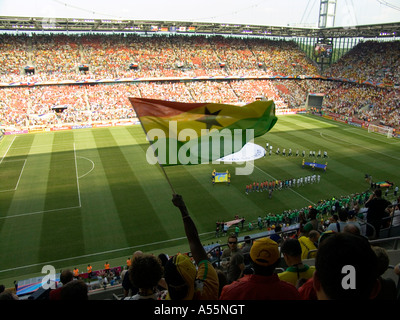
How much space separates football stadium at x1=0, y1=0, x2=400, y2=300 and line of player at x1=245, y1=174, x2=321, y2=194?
0.38 feet

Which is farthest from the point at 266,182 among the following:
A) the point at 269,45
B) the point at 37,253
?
the point at 269,45

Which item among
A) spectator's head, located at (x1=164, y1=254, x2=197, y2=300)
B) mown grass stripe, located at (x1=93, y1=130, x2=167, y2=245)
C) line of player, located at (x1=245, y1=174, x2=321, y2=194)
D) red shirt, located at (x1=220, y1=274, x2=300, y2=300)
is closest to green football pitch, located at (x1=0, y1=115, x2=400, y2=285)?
mown grass stripe, located at (x1=93, y1=130, x2=167, y2=245)

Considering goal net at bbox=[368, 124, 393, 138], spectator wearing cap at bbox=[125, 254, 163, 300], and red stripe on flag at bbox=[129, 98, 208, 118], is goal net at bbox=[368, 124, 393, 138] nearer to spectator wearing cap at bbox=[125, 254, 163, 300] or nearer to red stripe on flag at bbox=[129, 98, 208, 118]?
red stripe on flag at bbox=[129, 98, 208, 118]

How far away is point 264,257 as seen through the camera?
10.1 ft

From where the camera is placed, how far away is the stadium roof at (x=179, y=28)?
157 feet

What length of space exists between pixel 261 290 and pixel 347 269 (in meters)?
1.04

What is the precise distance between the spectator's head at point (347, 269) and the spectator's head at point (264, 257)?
0.93 meters

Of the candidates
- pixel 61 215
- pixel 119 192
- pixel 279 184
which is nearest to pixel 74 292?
pixel 61 215

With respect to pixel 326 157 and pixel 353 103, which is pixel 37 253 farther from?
pixel 353 103

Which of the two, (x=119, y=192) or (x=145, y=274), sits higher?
(x=145, y=274)

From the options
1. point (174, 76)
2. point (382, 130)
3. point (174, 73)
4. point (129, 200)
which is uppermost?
point (174, 73)

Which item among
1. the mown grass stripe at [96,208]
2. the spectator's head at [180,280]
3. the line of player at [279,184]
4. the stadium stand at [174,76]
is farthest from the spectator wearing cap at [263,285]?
the stadium stand at [174,76]

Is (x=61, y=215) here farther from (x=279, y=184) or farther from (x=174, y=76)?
(x=174, y=76)

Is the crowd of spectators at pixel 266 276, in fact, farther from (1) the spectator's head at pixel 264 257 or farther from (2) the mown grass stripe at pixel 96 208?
(2) the mown grass stripe at pixel 96 208
